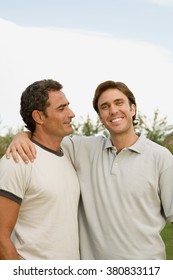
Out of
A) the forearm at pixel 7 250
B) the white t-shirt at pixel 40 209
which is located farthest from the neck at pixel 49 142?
the forearm at pixel 7 250

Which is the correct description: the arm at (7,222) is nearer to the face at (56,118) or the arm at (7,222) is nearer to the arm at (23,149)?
the arm at (23,149)

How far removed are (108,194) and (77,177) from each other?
30cm

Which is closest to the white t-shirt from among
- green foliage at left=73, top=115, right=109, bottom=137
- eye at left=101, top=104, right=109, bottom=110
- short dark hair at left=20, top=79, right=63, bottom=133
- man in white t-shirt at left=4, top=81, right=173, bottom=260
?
man in white t-shirt at left=4, top=81, right=173, bottom=260

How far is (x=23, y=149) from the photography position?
3.19 metres

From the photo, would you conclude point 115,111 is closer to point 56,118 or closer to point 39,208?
point 56,118

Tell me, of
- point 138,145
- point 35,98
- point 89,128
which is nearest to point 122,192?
point 138,145

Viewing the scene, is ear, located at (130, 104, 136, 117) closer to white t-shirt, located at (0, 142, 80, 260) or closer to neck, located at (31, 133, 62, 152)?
neck, located at (31, 133, 62, 152)

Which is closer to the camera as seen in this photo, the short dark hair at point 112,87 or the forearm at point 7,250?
the forearm at point 7,250

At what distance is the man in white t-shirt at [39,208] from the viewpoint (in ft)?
9.78

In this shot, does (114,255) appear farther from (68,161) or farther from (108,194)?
(68,161)

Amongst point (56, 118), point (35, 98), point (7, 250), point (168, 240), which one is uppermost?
point (35, 98)

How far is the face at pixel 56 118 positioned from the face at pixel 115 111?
Result: 240mm

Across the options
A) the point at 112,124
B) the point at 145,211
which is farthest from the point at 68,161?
the point at 145,211

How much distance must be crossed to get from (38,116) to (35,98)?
124 mm
